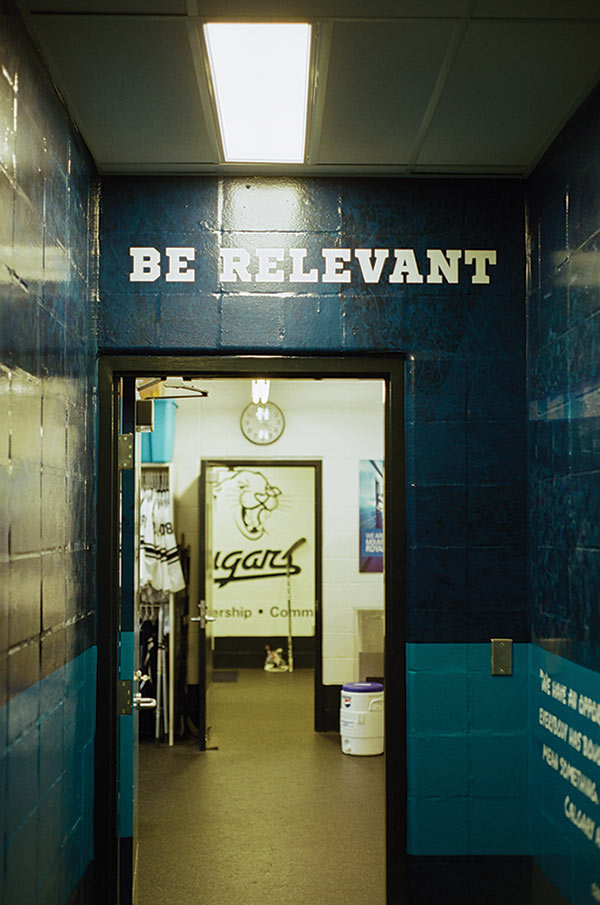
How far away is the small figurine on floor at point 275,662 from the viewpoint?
33.7ft

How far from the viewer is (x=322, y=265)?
3.53m

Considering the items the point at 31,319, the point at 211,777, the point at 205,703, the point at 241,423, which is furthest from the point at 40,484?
the point at 241,423

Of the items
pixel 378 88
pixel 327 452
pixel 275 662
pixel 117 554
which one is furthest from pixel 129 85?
pixel 275 662

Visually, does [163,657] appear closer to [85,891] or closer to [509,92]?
[85,891]

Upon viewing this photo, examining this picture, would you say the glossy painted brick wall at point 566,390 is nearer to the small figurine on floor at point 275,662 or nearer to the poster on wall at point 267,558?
the poster on wall at point 267,558

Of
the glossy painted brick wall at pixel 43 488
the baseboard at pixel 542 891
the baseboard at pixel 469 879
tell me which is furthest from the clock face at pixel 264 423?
the baseboard at pixel 542 891

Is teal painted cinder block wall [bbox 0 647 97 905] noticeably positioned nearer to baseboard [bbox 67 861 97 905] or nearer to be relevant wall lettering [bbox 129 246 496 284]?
baseboard [bbox 67 861 97 905]

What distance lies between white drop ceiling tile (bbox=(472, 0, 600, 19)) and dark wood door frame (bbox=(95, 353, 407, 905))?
1.36 m

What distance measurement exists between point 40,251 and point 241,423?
532cm

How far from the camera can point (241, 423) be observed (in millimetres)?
7883

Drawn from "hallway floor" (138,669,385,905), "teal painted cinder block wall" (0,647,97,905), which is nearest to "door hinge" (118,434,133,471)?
"teal painted cinder block wall" (0,647,97,905)

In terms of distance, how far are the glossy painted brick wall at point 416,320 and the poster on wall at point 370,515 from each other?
13.0 ft

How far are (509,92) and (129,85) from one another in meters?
1.15

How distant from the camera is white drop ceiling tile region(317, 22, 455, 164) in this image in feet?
8.36
